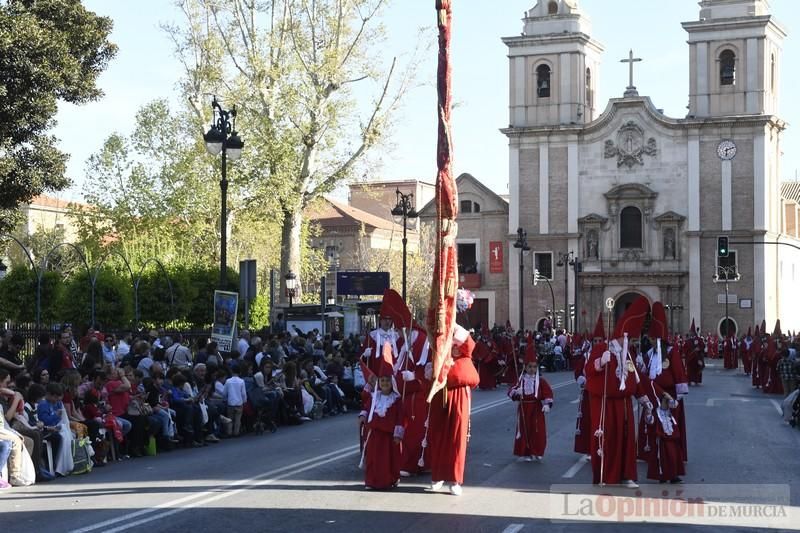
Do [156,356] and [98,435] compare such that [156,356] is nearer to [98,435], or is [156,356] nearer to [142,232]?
[98,435]

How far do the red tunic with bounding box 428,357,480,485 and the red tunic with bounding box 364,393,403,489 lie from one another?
0.40 metres

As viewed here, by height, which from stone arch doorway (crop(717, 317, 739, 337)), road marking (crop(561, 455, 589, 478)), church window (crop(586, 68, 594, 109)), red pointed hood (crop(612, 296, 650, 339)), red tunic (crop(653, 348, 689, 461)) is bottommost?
road marking (crop(561, 455, 589, 478))

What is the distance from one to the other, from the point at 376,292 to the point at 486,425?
69.2 feet

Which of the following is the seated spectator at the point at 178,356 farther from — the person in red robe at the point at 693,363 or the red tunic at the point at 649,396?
the person in red robe at the point at 693,363

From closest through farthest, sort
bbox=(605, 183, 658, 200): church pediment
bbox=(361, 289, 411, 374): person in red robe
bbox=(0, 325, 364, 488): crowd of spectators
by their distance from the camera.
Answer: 1. bbox=(361, 289, 411, 374): person in red robe
2. bbox=(0, 325, 364, 488): crowd of spectators
3. bbox=(605, 183, 658, 200): church pediment

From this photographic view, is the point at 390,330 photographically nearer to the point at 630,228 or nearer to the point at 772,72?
the point at 630,228

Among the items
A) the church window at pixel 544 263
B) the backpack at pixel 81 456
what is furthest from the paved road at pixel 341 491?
the church window at pixel 544 263

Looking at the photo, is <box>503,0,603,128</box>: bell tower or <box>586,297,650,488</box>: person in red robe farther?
<box>503,0,603,128</box>: bell tower

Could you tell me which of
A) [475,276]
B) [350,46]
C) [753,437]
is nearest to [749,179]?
[475,276]

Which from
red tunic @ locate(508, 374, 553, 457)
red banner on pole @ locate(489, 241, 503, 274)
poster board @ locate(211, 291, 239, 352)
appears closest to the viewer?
red tunic @ locate(508, 374, 553, 457)

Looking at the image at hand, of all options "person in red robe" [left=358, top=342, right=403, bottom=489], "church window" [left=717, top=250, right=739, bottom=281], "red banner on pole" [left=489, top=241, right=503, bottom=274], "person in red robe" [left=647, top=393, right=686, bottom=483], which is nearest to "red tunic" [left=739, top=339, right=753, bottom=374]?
"church window" [left=717, top=250, right=739, bottom=281]

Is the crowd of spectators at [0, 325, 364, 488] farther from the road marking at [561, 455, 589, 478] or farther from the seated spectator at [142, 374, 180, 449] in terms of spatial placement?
the road marking at [561, 455, 589, 478]

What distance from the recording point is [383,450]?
1293 cm

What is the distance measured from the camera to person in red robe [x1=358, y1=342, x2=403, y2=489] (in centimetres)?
1291
